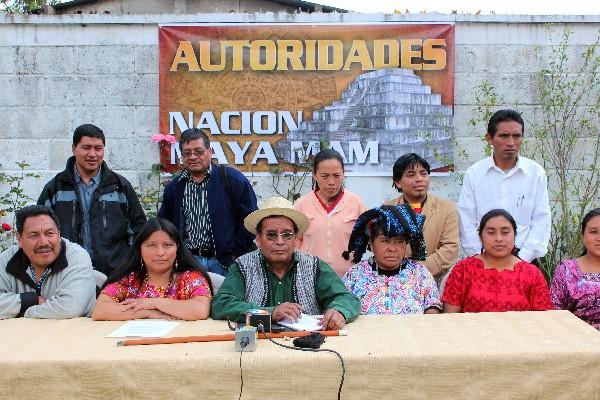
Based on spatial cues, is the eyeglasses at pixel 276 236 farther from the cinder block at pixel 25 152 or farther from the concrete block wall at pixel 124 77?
the cinder block at pixel 25 152

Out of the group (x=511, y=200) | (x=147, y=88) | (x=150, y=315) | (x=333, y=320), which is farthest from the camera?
(x=147, y=88)

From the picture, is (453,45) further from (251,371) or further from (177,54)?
(251,371)

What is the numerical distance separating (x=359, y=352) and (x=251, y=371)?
0.43 meters

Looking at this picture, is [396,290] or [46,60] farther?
[46,60]

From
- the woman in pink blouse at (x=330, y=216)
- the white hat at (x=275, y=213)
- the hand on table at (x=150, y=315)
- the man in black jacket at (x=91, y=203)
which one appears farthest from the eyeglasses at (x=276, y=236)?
the man in black jacket at (x=91, y=203)

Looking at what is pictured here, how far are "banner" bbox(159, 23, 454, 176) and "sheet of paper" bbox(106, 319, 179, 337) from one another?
114 inches

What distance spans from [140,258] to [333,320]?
1124 millimetres

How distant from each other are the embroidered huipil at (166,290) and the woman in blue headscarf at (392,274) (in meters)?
0.83

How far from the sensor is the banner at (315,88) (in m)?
6.05

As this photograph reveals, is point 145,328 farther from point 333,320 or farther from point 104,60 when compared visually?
point 104,60

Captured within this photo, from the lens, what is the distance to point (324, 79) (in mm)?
6062

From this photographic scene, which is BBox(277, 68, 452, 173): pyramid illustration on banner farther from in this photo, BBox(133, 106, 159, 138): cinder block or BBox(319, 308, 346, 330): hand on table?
BBox(319, 308, 346, 330): hand on table

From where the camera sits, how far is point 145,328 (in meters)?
3.27

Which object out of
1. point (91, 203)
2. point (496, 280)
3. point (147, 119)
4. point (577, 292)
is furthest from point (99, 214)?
point (577, 292)
